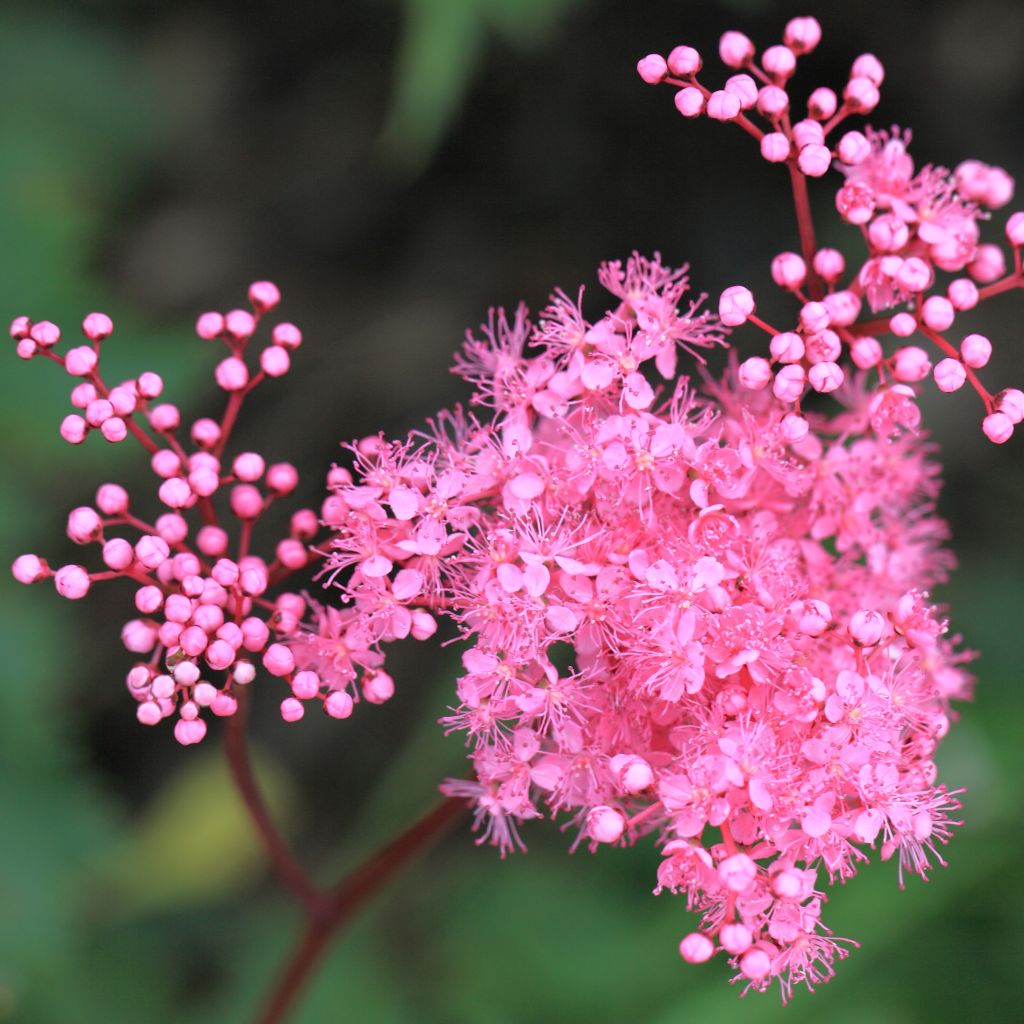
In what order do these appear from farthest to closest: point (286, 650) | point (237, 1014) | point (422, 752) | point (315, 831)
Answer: point (315, 831) → point (422, 752) → point (237, 1014) → point (286, 650)

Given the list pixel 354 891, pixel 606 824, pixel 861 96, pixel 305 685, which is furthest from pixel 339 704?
pixel 861 96

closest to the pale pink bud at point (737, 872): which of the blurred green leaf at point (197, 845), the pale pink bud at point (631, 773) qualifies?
the pale pink bud at point (631, 773)

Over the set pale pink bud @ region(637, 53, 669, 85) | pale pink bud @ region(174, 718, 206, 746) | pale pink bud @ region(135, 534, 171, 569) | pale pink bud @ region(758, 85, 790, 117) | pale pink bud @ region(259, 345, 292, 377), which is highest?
pale pink bud @ region(637, 53, 669, 85)

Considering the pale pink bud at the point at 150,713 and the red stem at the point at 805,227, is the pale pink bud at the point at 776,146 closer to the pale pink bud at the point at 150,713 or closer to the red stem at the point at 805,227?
the red stem at the point at 805,227

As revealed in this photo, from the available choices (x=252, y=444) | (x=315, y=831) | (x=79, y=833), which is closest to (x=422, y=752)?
(x=315, y=831)

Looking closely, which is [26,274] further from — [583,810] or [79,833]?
[583,810]

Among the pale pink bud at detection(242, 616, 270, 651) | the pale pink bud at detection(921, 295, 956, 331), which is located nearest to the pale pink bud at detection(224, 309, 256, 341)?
the pale pink bud at detection(242, 616, 270, 651)

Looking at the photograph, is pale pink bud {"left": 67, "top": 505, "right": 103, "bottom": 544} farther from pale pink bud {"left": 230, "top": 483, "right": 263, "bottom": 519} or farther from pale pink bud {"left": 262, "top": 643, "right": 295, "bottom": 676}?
pale pink bud {"left": 262, "top": 643, "right": 295, "bottom": 676}

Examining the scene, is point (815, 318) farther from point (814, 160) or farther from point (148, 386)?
point (148, 386)
